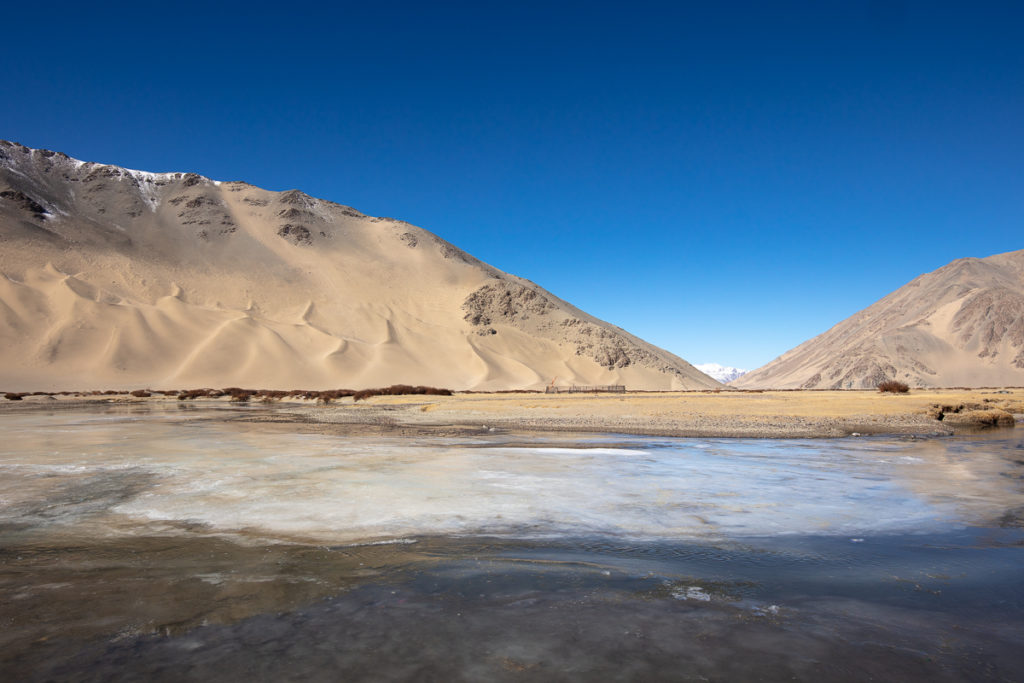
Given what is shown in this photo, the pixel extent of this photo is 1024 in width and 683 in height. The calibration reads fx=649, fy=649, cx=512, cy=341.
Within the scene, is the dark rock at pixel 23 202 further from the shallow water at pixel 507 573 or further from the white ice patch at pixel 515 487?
the shallow water at pixel 507 573

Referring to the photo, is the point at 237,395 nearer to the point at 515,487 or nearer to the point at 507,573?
the point at 515,487

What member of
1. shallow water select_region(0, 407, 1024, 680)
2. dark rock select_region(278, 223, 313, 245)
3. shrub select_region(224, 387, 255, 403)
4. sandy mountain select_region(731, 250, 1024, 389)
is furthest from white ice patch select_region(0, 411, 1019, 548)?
sandy mountain select_region(731, 250, 1024, 389)

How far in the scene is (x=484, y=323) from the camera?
97.1 m

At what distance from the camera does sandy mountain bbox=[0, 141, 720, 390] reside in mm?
72625

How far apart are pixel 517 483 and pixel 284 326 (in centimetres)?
8046

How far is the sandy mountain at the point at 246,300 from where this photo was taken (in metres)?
72.6

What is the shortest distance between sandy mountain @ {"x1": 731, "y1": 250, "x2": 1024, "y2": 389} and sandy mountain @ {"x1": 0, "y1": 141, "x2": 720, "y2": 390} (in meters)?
47.2

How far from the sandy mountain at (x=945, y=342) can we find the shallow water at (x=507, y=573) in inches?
5468

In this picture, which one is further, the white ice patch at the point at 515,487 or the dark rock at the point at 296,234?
the dark rock at the point at 296,234

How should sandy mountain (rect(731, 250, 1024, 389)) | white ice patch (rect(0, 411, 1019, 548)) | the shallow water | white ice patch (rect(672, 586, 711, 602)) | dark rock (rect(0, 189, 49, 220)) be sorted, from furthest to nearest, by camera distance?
sandy mountain (rect(731, 250, 1024, 389)) < dark rock (rect(0, 189, 49, 220)) < white ice patch (rect(0, 411, 1019, 548)) < white ice patch (rect(672, 586, 711, 602)) < the shallow water

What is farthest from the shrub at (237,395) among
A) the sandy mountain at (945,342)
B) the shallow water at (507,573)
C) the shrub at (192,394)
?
the sandy mountain at (945,342)

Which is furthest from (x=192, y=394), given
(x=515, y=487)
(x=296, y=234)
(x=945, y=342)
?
(x=945, y=342)

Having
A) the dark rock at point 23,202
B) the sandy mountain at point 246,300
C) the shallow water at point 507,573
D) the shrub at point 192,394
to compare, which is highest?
the dark rock at point 23,202

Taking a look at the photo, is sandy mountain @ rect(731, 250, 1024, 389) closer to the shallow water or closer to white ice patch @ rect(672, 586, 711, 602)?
the shallow water
